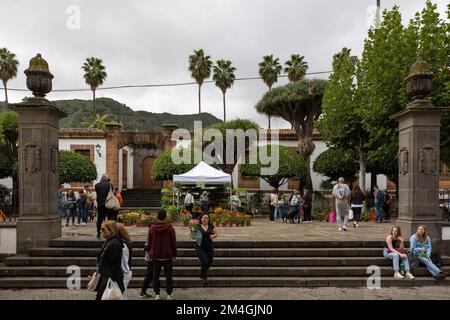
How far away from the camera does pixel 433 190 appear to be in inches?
385

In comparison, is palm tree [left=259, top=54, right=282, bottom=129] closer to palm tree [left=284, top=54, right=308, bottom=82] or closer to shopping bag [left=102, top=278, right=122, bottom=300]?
palm tree [left=284, top=54, right=308, bottom=82]

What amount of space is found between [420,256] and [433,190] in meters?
1.74

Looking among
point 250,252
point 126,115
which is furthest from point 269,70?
point 126,115

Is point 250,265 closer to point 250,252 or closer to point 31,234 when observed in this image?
point 250,252

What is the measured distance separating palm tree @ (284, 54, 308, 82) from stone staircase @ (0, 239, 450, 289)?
3245cm

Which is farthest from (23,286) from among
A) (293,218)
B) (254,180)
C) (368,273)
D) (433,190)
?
(254,180)

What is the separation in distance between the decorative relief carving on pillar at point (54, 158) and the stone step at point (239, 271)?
7.86ft

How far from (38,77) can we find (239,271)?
6373 millimetres

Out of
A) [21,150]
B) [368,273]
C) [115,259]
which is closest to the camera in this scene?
[115,259]

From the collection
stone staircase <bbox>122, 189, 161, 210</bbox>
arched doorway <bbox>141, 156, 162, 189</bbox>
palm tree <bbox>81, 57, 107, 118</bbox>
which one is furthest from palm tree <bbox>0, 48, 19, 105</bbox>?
stone staircase <bbox>122, 189, 161, 210</bbox>

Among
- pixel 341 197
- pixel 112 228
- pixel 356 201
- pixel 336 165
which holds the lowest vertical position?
pixel 356 201

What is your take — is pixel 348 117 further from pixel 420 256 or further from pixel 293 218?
pixel 420 256

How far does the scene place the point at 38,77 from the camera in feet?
32.5

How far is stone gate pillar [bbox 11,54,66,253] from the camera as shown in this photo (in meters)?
9.63
